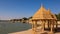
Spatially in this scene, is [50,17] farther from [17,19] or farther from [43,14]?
[17,19]

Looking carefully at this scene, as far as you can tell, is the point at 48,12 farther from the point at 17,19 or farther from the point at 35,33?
the point at 17,19

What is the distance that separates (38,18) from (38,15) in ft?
2.00

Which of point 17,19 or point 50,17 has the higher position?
point 50,17

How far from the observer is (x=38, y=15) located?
22.2 meters

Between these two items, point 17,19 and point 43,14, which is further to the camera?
point 17,19

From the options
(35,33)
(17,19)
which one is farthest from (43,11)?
(17,19)

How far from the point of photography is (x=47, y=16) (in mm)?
22047

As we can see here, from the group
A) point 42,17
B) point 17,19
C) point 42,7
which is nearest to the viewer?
point 42,17

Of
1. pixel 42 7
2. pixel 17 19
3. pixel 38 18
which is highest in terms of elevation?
pixel 42 7

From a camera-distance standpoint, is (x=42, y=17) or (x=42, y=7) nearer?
(x=42, y=17)

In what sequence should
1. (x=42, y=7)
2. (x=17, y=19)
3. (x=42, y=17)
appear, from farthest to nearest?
(x=17, y=19), (x=42, y=7), (x=42, y=17)

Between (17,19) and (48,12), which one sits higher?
(48,12)

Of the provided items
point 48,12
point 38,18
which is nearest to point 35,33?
point 38,18

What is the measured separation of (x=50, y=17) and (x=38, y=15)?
1.79 m
